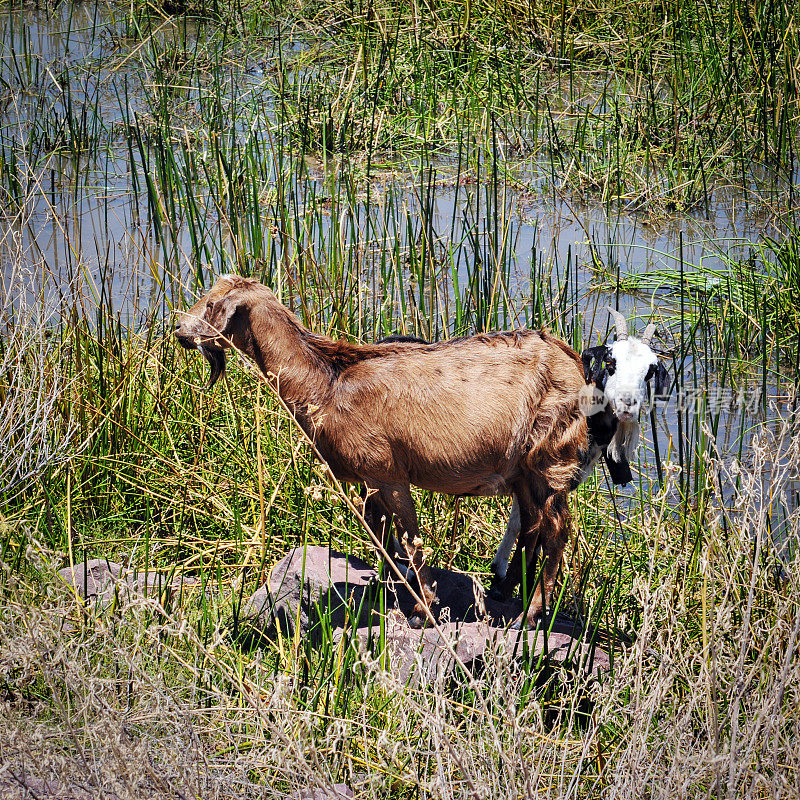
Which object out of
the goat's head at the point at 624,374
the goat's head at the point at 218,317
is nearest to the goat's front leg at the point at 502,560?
the goat's head at the point at 624,374

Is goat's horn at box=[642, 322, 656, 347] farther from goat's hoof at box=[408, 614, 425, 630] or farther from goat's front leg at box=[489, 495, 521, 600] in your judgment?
goat's hoof at box=[408, 614, 425, 630]

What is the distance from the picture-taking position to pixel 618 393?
364 cm

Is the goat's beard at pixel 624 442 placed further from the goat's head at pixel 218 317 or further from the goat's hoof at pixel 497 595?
the goat's head at pixel 218 317

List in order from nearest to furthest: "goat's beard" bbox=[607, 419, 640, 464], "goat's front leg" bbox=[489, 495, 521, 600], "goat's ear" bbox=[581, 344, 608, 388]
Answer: "goat's ear" bbox=[581, 344, 608, 388]
"goat's beard" bbox=[607, 419, 640, 464]
"goat's front leg" bbox=[489, 495, 521, 600]

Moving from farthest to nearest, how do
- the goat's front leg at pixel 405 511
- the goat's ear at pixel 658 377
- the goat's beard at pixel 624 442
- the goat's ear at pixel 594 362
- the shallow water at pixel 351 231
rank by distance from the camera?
the shallow water at pixel 351 231, the goat's front leg at pixel 405 511, the goat's beard at pixel 624 442, the goat's ear at pixel 594 362, the goat's ear at pixel 658 377

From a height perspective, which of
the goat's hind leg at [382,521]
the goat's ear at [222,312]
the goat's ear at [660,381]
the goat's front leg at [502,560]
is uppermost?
the goat's ear at [222,312]

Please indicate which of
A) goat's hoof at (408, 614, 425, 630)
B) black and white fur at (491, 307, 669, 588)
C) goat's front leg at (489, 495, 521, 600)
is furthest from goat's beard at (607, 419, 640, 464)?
goat's hoof at (408, 614, 425, 630)

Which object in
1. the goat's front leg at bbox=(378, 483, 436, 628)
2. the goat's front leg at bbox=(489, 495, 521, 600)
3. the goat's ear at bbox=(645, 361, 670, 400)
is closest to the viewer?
the goat's ear at bbox=(645, 361, 670, 400)

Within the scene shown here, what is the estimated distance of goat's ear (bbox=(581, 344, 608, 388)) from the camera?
3.71 meters

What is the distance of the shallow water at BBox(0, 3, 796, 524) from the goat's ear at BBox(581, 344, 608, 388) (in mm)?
1177

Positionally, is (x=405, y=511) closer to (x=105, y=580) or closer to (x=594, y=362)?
(x=594, y=362)

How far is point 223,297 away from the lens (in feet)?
12.7

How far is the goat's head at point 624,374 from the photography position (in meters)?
3.61

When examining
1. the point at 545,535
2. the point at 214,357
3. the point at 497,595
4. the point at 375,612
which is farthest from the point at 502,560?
the point at 214,357
